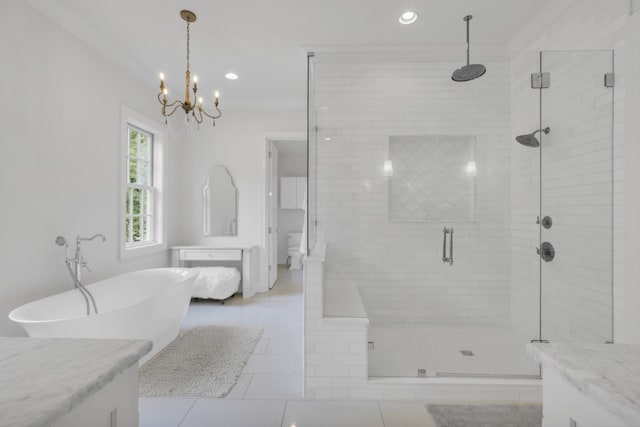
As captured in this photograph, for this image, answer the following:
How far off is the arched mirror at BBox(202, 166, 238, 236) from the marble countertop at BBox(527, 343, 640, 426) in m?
4.44

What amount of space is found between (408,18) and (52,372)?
10.0ft

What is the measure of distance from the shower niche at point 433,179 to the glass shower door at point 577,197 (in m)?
0.54

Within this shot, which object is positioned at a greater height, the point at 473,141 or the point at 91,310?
the point at 473,141

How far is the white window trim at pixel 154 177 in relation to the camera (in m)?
3.57

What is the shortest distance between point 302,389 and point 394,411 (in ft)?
1.99

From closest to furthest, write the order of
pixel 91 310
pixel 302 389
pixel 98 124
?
pixel 302 389
pixel 91 310
pixel 98 124

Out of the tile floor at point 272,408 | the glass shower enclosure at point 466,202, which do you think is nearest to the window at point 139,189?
the tile floor at point 272,408

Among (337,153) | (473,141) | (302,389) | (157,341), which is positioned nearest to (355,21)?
(337,153)

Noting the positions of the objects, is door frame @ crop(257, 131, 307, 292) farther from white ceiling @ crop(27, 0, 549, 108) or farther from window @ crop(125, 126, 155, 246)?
window @ crop(125, 126, 155, 246)

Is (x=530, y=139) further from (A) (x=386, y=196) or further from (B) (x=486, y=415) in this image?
(B) (x=486, y=415)

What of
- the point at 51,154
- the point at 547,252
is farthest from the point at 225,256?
the point at 547,252

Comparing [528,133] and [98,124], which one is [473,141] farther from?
[98,124]

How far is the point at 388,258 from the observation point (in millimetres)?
3029

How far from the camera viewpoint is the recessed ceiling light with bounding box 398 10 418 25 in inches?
105
